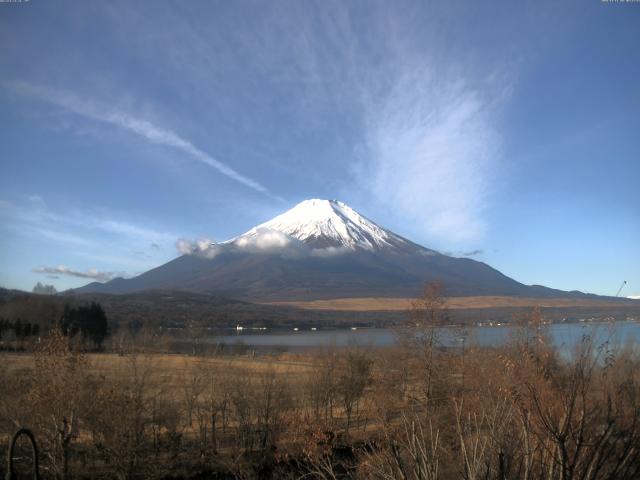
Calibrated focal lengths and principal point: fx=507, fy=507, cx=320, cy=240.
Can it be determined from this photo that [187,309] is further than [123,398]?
Yes

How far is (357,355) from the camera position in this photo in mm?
28719

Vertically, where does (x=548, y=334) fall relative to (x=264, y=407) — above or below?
above

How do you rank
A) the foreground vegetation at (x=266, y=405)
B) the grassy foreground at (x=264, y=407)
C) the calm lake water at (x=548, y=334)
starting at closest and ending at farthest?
the calm lake water at (x=548, y=334) < the grassy foreground at (x=264, y=407) < the foreground vegetation at (x=266, y=405)

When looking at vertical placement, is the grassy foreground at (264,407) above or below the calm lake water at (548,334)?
below

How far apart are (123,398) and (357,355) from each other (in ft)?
50.3

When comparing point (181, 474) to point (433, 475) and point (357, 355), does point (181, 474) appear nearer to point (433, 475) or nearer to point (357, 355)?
point (357, 355)

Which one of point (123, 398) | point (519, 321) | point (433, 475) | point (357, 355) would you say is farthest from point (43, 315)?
point (433, 475)

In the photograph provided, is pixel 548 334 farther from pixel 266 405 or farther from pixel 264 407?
pixel 264 407

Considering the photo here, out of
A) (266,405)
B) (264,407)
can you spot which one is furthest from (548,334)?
(264,407)

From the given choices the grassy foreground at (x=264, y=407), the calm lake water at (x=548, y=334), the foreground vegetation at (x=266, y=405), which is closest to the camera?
the calm lake water at (x=548, y=334)

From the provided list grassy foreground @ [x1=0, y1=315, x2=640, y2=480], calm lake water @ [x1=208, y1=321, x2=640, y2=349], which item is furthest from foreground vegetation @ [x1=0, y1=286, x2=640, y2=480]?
calm lake water @ [x1=208, y1=321, x2=640, y2=349]

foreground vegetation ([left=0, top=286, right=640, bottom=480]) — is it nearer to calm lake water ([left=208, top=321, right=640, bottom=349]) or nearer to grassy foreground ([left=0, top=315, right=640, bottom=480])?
grassy foreground ([left=0, top=315, right=640, bottom=480])

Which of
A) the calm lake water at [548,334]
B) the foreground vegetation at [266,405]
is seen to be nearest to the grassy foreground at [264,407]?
the foreground vegetation at [266,405]

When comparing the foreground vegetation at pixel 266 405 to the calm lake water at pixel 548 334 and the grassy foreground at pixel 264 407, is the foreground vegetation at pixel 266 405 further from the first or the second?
the calm lake water at pixel 548 334
